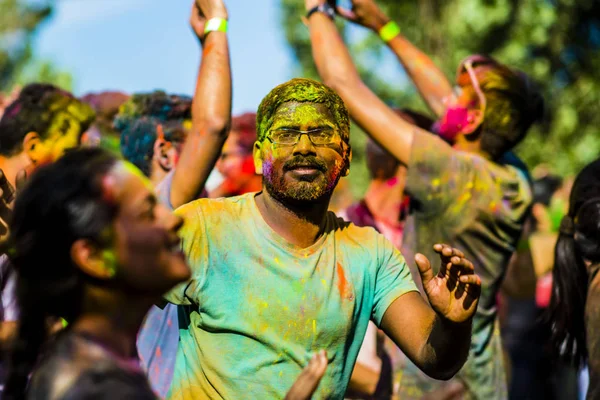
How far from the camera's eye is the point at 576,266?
429 centimetres

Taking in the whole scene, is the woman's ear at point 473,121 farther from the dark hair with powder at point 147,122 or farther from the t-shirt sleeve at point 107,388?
the t-shirt sleeve at point 107,388

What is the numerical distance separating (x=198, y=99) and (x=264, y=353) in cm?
134

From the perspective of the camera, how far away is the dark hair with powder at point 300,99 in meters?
3.50

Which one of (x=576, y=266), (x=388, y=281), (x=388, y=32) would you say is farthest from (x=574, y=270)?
(x=388, y=32)

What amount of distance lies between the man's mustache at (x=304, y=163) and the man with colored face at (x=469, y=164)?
1.55m

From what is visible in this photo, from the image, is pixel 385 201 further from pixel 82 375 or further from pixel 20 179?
pixel 82 375

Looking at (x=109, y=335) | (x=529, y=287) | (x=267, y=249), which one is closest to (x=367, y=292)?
(x=267, y=249)

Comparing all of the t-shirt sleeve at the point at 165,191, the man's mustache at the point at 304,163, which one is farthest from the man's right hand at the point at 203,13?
the man's mustache at the point at 304,163

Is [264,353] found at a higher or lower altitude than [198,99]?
lower

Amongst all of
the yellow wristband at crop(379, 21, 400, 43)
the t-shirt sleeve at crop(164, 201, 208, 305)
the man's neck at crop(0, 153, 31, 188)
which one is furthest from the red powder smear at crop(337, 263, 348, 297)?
the yellow wristband at crop(379, 21, 400, 43)

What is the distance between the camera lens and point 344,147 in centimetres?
355

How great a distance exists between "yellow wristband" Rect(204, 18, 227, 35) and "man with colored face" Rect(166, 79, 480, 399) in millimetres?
989

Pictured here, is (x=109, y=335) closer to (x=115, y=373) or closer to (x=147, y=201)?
(x=115, y=373)

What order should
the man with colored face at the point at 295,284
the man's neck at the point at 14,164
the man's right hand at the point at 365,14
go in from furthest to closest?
the man's right hand at the point at 365,14
the man's neck at the point at 14,164
the man with colored face at the point at 295,284
